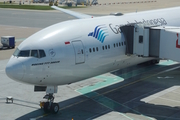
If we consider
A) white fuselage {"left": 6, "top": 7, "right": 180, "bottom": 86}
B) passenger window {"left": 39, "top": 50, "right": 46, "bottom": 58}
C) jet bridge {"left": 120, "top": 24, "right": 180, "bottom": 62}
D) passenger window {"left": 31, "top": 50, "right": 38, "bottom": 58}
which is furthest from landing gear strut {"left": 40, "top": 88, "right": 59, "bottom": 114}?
jet bridge {"left": 120, "top": 24, "right": 180, "bottom": 62}

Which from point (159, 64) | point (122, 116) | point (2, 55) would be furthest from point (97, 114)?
point (2, 55)

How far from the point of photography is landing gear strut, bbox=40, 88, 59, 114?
23281mm

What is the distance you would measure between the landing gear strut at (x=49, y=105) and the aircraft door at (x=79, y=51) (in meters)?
2.80

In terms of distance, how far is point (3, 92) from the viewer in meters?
28.0

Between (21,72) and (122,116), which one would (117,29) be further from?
(21,72)

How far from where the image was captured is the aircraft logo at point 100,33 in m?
25.5

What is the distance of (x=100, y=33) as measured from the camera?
85.5 feet

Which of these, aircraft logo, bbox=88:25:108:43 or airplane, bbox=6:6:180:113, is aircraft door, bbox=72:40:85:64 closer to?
airplane, bbox=6:6:180:113

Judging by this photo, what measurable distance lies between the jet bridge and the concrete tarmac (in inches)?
127

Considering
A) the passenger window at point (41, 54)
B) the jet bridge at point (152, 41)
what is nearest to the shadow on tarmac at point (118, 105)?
the jet bridge at point (152, 41)

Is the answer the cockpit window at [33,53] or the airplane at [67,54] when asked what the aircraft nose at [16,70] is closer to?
the airplane at [67,54]

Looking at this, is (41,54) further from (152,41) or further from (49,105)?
(152,41)

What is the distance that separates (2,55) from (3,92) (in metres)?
14.8

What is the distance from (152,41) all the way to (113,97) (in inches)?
196
